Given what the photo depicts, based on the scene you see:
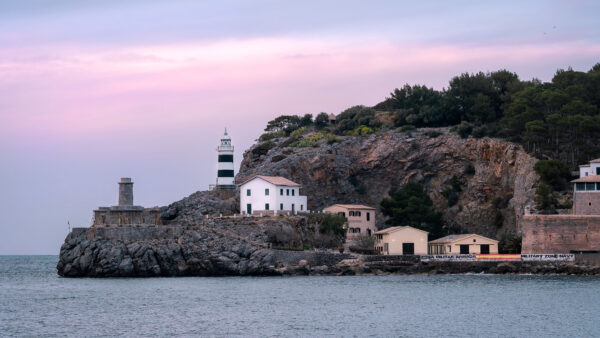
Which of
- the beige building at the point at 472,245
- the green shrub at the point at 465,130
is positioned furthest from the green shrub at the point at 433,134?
the beige building at the point at 472,245

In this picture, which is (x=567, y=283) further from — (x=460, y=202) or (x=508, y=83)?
(x=508, y=83)

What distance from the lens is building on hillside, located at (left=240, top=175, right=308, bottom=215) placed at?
73.7 meters

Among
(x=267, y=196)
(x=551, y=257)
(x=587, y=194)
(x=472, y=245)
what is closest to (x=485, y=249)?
(x=472, y=245)

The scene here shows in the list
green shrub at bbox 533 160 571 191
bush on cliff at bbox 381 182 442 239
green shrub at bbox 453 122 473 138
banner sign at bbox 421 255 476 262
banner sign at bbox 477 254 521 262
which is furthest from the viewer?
green shrub at bbox 453 122 473 138

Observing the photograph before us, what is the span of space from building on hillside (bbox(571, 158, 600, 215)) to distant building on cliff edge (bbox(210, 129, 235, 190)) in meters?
27.9

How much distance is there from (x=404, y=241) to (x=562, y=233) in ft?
37.8

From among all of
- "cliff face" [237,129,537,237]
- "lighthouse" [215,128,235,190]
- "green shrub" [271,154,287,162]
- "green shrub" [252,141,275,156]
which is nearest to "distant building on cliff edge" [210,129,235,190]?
"lighthouse" [215,128,235,190]

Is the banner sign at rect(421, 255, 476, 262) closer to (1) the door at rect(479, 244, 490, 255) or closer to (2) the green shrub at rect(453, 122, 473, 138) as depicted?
(1) the door at rect(479, 244, 490, 255)

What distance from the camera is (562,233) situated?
65875 millimetres

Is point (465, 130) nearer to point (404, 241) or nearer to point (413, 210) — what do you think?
point (413, 210)

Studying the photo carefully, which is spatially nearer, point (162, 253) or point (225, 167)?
point (162, 253)

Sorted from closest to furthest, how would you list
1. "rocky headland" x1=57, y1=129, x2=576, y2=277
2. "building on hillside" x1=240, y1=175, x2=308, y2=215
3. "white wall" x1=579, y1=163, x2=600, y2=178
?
"rocky headland" x1=57, y1=129, x2=576, y2=277, "white wall" x1=579, y1=163, x2=600, y2=178, "building on hillside" x1=240, y1=175, x2=308, y2=215

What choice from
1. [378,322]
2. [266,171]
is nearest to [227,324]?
[378,322]

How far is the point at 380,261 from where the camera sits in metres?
67.8
